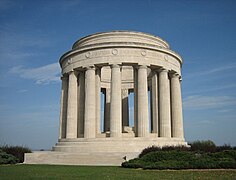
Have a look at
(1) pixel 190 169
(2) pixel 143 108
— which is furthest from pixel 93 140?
(1) pixel 190 169

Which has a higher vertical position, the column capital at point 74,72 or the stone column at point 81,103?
the column capital at point 74,72

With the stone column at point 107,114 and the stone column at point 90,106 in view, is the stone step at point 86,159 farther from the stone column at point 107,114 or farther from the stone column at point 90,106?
the stone column at point 107,114

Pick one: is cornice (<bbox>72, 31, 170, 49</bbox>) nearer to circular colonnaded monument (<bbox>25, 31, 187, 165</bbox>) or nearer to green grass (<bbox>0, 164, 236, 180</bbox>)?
circular colonnaded monument (<bbox>25, 31, 187, 165</bbox>)

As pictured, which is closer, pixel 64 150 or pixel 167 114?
pixel 64 150

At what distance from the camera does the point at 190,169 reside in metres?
22.8

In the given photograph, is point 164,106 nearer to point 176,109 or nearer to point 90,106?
point 176,109

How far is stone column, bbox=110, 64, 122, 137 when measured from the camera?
38.2 metres

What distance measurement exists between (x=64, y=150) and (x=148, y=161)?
1800cm

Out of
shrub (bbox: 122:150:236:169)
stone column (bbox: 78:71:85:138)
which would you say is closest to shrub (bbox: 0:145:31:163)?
stone column (bbox: 78:71:85:138)

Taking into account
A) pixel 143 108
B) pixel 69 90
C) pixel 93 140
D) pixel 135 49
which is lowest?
pixel 93 140

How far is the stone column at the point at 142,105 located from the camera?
1521 inches

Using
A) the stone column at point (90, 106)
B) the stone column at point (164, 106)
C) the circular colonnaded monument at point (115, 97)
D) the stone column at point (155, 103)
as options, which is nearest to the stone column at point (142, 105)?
the circular colonnaded monument at point (115, 97)

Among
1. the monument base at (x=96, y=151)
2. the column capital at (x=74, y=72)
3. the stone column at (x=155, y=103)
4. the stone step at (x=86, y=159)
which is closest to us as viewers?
the stone step at (x=86, y=159)

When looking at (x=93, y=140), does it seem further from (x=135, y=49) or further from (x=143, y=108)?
(x=135, y=49)
